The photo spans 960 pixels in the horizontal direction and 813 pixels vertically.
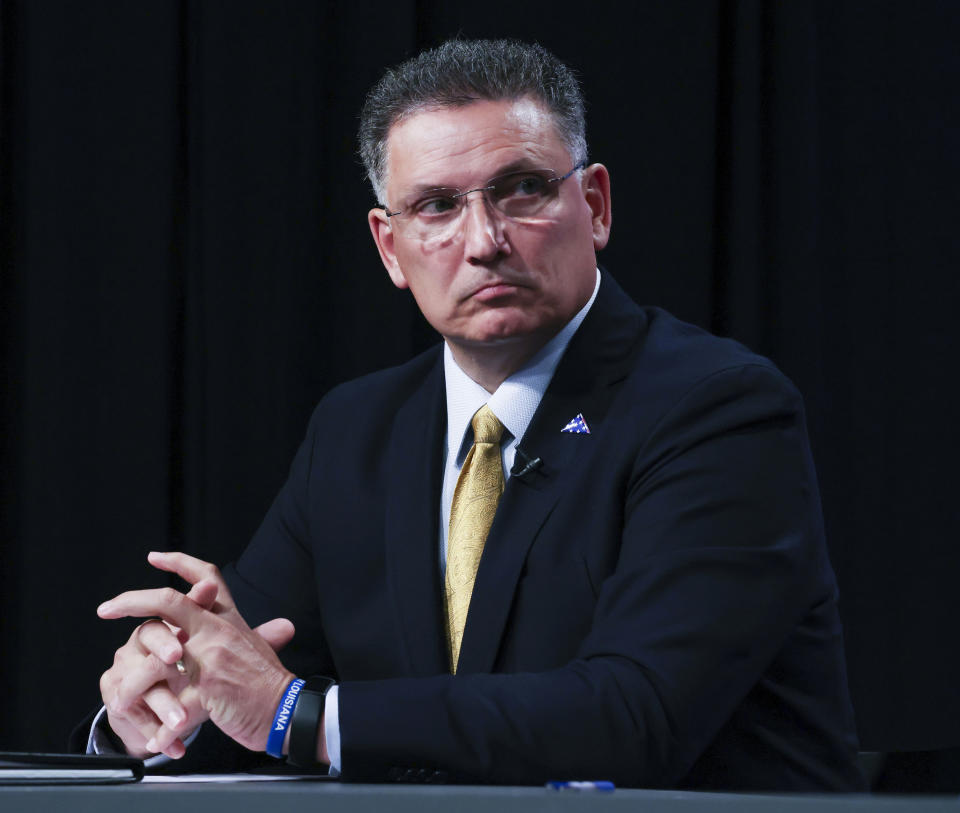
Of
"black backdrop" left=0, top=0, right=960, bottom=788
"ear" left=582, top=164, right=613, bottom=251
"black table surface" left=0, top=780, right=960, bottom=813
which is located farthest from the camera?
"black backdrop" left=0, top=0, right=960, bottom=788

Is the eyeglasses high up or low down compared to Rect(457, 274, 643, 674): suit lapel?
up

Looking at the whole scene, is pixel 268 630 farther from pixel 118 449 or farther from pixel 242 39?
pixel 242 39

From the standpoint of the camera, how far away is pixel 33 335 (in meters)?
2.68

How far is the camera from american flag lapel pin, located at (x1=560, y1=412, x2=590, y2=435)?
179 centimetres

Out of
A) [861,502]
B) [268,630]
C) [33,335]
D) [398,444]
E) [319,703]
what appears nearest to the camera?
[319,703]

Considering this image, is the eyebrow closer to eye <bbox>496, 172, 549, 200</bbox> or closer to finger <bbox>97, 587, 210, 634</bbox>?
eye <bbox>496, 172, 549, 200</bbox>

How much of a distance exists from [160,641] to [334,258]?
4.90 feet

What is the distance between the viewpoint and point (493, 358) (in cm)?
193

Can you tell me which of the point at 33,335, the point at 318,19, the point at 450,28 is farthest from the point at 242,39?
the point at 33,335

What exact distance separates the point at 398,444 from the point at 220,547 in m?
0.88

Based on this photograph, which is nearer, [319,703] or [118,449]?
[319,703]

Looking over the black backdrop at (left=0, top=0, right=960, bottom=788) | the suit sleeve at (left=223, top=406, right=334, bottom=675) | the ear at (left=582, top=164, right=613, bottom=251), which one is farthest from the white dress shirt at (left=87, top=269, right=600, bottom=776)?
the black backdrop at (left=0, top=0, right=960, bottom=788)

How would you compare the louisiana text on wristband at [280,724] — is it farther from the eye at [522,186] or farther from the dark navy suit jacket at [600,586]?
the eye at [522,186]

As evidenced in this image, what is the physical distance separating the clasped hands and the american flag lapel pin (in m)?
0.58
